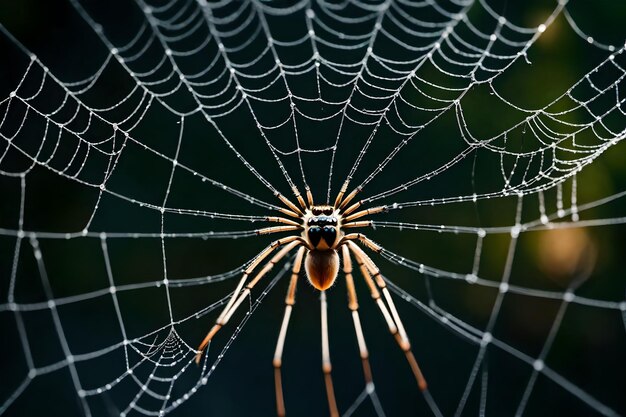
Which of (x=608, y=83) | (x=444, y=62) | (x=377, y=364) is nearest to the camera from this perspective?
(x=444, y=62)

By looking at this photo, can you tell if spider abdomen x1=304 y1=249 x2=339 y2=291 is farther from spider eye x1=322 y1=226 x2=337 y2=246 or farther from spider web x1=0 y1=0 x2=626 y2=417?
spider web x1=0 y1=0 x2=626 y2=417

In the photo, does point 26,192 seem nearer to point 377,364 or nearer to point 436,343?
point 377,364

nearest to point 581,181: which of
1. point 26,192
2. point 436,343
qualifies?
point 436,343

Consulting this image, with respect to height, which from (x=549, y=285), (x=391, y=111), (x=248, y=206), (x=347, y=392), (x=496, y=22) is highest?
(x=496, y=22)

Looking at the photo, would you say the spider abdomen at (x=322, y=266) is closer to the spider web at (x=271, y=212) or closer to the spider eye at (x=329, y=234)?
the spider eye at (x=329, y=234)

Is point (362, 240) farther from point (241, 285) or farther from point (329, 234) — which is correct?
point (241, 285)

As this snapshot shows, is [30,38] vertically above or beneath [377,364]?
above
